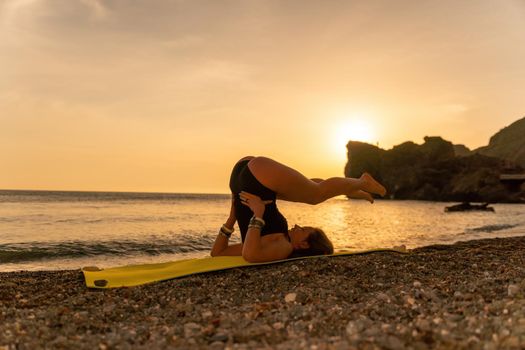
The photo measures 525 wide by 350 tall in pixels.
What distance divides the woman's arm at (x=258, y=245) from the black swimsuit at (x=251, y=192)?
11cm

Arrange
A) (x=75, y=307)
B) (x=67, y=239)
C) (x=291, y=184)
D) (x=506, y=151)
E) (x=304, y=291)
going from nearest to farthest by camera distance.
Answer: (x=75, y=307)
(x=304, y=291)
(x=291, y=184)
(x=67, y=239)
(x=506, y=151)

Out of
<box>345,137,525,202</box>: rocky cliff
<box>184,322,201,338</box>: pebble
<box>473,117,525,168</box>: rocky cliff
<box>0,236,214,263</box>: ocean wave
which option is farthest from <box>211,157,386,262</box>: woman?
<box>473,117,525,168</box>: rocky cliff

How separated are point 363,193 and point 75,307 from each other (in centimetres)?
468

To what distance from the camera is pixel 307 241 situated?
7738 millimetres

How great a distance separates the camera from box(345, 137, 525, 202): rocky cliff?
86.4m

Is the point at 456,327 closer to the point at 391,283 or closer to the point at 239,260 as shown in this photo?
the point at 391,283

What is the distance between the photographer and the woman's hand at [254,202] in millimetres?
6801

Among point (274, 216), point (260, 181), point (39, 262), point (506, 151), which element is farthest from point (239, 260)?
point (506, 151)

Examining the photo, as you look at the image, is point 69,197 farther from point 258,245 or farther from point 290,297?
point 290,297

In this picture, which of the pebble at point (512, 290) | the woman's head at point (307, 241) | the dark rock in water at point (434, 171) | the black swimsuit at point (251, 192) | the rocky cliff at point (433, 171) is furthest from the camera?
the rocky cliff at point (433, 171)

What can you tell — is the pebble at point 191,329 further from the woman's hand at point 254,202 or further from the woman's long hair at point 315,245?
the woman's long hair at point 315,245

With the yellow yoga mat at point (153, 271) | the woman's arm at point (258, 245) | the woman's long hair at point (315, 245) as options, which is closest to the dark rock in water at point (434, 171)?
the woman's long hair at point (315, 245)

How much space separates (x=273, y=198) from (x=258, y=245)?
0.76 m

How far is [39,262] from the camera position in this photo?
11.3 m
